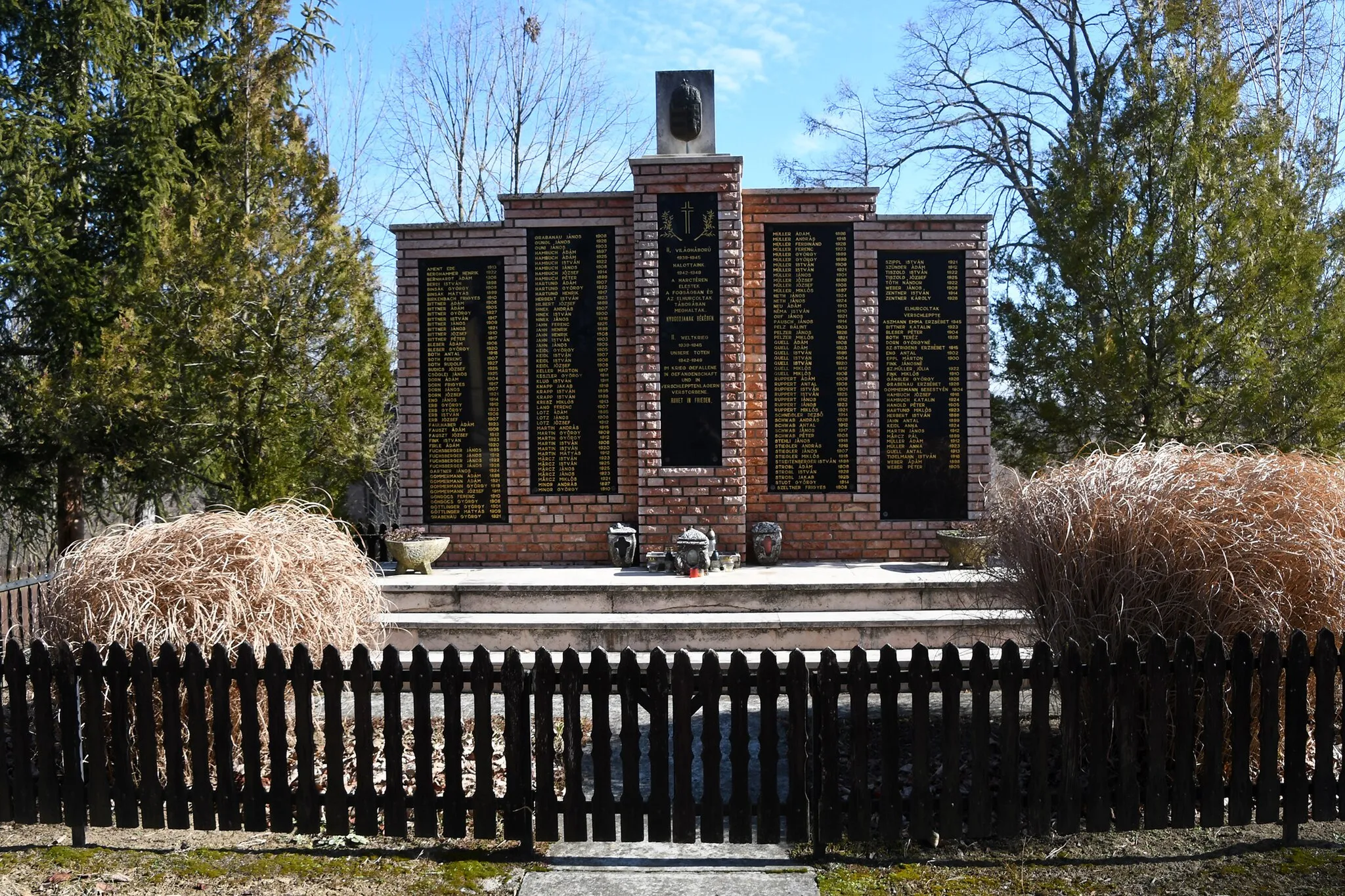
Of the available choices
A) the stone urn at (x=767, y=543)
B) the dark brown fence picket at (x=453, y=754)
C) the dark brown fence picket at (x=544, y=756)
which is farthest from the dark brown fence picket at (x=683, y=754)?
the stone urn at (x=767, y=543)

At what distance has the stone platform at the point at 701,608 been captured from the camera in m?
7.89

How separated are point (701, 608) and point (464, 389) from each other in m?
3.71

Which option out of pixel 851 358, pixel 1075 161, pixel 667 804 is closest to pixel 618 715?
pixel 667 804

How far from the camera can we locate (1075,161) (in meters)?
11.1

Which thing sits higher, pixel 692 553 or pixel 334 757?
pixel 692 553

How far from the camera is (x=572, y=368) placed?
1034 centimetres

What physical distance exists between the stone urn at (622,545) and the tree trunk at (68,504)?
775cm

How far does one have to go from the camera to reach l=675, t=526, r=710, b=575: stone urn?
30.1 ft

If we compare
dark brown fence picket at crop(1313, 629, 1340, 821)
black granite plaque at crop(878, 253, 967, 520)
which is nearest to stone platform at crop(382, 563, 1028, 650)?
black granite plaque at crop(878, 253, 967, 520)

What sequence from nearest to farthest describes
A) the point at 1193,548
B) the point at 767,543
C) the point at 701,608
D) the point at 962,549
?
the point at 1193,548 → the point at 701,608 → the point at 962,549 → the point at 767,543

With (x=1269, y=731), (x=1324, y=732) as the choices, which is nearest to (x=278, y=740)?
(x=1269, y=731)

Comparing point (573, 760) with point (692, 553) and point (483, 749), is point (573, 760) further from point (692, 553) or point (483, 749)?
point (692, 553)

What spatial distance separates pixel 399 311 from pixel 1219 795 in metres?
8.65

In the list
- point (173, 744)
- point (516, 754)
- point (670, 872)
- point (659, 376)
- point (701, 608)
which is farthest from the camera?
point (659, 376)
